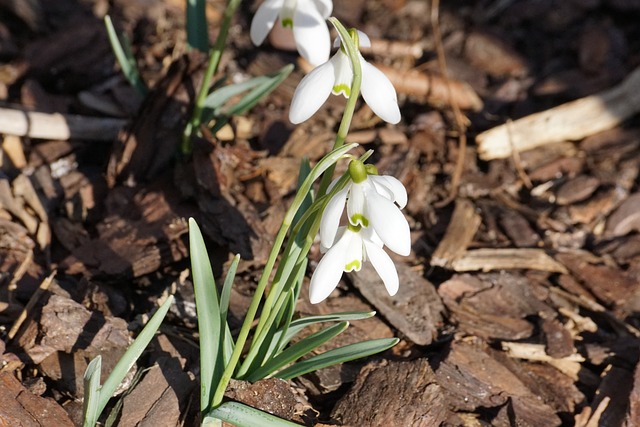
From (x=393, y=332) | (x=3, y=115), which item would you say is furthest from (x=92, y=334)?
(x=3, y=115)

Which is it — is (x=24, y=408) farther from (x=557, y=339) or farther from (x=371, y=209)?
(x=557, y=339)

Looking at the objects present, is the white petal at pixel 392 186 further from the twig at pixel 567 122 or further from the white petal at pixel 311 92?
the twig at pixel 567 122

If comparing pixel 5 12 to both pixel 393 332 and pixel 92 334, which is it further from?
pixel 393 332

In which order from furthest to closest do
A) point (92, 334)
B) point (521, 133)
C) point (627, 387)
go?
point (521, 133) → point (627, 387) → point (92, 334)

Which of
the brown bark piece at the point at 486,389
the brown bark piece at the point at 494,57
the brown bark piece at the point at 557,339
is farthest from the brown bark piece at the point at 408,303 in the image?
the brown bark piece at the point at 494,57

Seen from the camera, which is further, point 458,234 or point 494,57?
point 494,57

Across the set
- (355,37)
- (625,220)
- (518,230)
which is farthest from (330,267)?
(625,220)

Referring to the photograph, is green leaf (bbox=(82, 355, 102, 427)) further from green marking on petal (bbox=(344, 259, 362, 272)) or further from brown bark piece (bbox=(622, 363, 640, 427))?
brown bark piece (bbox=(622, 363, 640, 427))
